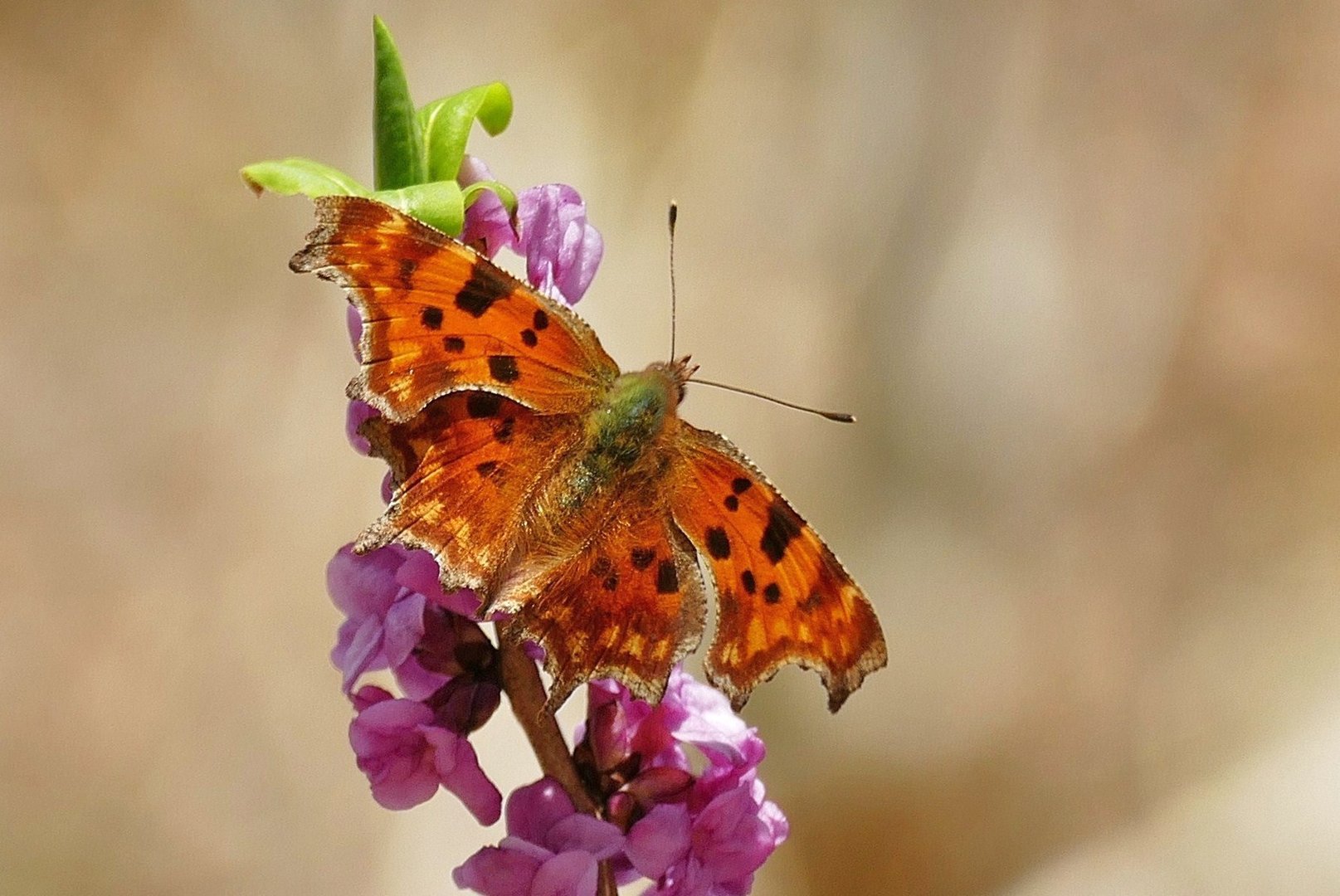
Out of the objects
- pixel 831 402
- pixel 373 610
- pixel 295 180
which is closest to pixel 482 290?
pixel 295 180

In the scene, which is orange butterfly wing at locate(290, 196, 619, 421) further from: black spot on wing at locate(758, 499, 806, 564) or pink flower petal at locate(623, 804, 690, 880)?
pink flower petal at locate(623, 804, 690, 880)

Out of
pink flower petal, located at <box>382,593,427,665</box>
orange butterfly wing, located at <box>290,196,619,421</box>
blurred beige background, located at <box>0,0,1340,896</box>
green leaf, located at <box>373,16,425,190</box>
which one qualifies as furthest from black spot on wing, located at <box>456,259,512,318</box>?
blurred beige background, located at <box>0,0,1340,896</box>

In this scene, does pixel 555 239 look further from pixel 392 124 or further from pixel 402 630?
pixel 402 630

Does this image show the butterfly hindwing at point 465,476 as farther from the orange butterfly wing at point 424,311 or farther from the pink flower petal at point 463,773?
the pink flower petal at point 463,773

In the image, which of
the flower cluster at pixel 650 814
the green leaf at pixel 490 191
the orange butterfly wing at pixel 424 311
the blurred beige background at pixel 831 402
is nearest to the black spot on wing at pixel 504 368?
the orange butterfly wing at pixel 424 311

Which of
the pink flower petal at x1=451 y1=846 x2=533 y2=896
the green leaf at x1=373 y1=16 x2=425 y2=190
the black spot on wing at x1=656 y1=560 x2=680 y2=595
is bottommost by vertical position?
the pink flower petal at x1=451 y1=846 x2=533 y2=896

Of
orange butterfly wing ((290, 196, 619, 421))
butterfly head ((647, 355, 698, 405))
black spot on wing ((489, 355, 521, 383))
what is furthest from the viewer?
butterfly head ((647, 355, 698, 405))

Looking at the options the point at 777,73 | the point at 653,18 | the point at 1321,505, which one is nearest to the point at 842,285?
the point at 777,73
